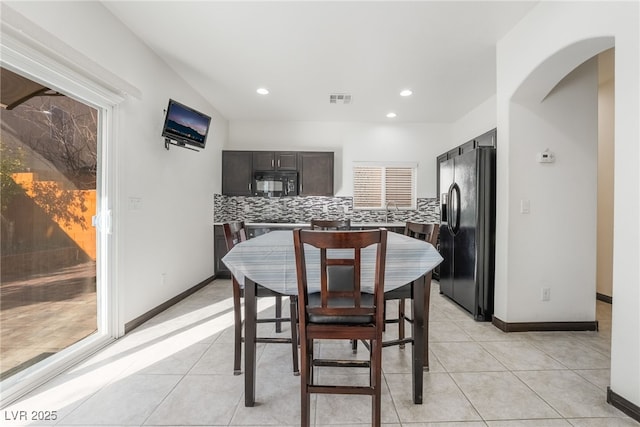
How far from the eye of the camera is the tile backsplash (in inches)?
204

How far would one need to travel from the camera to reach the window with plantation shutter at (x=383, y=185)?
5.26 meters

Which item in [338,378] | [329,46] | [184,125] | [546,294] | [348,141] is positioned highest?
[329,46]

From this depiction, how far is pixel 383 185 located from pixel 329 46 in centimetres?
290

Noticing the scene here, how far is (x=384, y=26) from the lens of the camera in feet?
8.15

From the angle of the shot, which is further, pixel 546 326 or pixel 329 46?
pixel 329 46

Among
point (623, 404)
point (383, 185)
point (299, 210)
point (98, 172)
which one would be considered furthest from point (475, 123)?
point (98, 172)

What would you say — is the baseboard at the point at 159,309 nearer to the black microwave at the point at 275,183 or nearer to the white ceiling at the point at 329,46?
the black microwave at the point at 275,183

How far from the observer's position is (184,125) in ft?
10.7

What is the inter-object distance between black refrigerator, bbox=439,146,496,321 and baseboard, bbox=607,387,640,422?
4.03ft

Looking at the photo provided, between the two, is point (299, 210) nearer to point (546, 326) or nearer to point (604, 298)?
point (546, 326)

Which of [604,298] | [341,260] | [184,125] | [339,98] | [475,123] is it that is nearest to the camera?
[341,260]

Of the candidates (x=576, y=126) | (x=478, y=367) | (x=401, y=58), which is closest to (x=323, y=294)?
(x=478, y=367)

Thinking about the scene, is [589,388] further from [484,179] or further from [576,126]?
[576,126]

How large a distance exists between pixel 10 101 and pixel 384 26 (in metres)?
2.69
